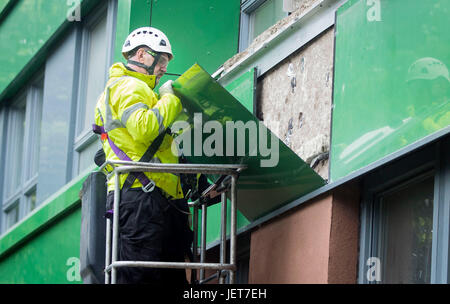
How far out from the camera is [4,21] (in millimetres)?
15102

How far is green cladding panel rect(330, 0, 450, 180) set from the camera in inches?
217

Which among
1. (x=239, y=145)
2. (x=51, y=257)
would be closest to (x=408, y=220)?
(x=239, y=145)

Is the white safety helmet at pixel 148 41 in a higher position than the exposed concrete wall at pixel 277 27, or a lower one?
lower

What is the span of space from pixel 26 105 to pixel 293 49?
26.8ft

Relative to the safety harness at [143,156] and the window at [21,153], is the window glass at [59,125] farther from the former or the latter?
the safety harness at [143,156]

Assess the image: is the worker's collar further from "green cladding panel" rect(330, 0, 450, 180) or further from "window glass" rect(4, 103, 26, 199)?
"window glass" rect(4, 103, 26, 199)

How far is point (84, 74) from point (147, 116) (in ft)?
19.3

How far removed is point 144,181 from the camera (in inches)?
260

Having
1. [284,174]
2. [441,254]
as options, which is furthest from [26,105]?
[441,254]

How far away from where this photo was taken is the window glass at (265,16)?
9031mm

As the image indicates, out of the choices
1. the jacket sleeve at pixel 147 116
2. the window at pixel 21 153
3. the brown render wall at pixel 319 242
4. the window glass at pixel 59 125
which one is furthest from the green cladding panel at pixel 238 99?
the window at pixel 21 153

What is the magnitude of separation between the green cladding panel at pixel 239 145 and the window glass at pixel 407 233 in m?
0.55

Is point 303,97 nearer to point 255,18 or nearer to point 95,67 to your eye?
point 255,18
